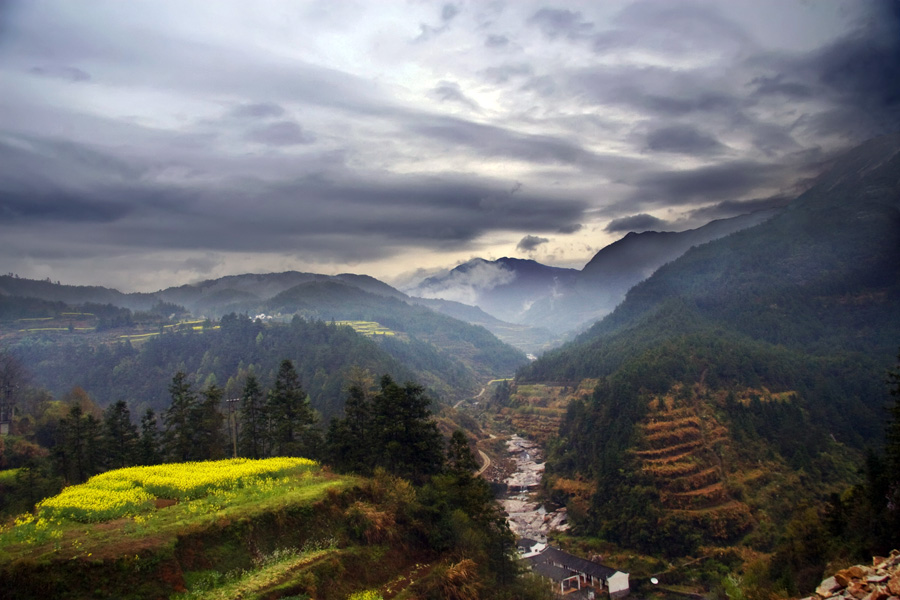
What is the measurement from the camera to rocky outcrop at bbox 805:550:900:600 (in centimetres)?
1274

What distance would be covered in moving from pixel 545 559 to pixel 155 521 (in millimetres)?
44195

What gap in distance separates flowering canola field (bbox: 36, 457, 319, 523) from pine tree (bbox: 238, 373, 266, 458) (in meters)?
8.36

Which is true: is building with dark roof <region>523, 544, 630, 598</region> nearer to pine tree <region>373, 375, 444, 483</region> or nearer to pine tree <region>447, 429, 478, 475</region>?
pine tree <region>447, 429, 478, 475</region>

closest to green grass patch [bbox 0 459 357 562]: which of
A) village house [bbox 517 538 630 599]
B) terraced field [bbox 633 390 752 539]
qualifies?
village house [bbox 517 538 630 599]

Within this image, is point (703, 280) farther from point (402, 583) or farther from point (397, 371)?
point (402, 583)

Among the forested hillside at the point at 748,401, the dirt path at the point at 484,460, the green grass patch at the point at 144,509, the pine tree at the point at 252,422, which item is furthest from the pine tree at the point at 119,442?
the dirt path at the point at 484,460

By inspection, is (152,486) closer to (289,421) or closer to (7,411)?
(289,421)

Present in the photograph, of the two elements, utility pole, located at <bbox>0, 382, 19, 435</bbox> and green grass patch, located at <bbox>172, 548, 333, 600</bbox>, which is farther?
utility pole, located at <bbox>0, 382, 19, 435</bbox>

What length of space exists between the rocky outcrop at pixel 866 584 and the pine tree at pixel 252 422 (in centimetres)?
3569

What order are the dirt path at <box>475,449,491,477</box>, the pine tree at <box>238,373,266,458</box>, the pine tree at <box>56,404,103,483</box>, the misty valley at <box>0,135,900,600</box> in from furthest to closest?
the dirt path at <box>475,449,491,477</box>, the pine tree at <box>238,373,266,458</box>, the pine tree at <box>56,404,103,483</box>, the misty valley at <box>0,135,900,600</box>

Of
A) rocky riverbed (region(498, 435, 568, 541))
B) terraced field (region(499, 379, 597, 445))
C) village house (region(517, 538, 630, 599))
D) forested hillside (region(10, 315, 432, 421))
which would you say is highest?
forested hillside (region(10, 315, 432, 421))

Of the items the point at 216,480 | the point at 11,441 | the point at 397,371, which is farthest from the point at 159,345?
the point at 216,480

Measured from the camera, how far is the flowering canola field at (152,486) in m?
21.0

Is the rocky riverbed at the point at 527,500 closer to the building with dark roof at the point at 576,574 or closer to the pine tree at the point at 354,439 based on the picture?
the building with dark roof at the point at 576,574
